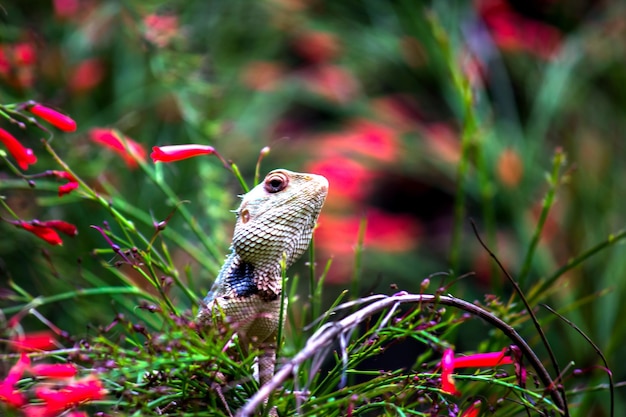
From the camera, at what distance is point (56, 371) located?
126 centimetres

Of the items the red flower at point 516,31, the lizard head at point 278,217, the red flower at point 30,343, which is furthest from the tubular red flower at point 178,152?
the red flower at point 516,31

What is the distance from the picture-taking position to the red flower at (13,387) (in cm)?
115

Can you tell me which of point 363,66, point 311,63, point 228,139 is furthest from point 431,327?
point 311,63

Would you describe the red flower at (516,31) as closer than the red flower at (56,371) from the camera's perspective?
No

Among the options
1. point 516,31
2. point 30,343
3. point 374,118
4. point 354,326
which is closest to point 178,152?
point 30,343

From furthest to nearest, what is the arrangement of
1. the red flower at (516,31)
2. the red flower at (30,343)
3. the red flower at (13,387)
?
the red flower at (516,31) < the red flower at (30,343) < the red flower at (13,387)

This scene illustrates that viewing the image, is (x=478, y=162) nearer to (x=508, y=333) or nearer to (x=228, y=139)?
(x=508, y=333)

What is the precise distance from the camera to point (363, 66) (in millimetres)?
5508

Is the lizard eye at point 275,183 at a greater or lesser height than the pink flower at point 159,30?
lesser

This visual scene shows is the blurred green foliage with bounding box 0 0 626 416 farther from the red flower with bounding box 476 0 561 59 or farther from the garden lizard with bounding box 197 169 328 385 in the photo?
the garden lizard with bounding box 197 169 328 385

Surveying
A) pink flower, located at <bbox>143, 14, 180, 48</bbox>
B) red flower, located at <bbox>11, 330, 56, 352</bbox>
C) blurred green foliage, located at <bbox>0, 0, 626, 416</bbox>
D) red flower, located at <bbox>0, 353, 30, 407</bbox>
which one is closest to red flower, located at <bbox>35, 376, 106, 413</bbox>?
red flower, located at <bbox>0, 353, 30, 407</bbox>

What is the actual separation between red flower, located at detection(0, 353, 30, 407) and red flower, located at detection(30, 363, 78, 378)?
24mm

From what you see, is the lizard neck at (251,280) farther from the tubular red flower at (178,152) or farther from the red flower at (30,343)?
the red flower at (30,343)

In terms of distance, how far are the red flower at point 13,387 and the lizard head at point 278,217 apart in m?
0.44
